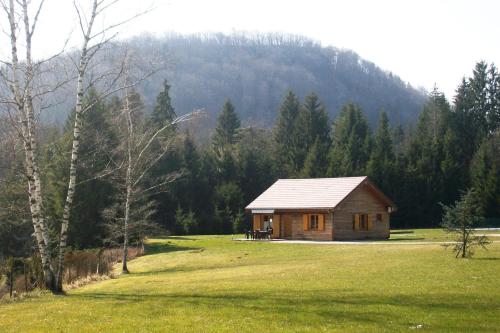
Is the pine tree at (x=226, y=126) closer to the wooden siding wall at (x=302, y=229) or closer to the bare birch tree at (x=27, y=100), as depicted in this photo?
the wooden siding wall at (x=302, y=229)

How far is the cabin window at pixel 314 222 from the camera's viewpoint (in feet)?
139

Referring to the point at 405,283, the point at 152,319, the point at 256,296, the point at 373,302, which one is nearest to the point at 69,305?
the point at 152,319

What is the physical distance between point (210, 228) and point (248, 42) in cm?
11128

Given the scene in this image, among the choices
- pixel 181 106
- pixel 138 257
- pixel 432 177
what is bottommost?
pixel 138 257

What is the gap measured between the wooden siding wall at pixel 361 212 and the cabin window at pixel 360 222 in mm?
241

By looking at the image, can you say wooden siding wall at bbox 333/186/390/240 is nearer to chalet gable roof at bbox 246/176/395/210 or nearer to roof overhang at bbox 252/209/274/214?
chalet gable roof at bbox 246/176/395/210

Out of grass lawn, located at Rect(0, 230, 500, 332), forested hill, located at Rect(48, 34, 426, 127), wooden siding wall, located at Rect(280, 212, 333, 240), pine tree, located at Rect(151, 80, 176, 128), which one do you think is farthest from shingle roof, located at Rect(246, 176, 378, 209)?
forested hill, located at Rect(48, 34, 426, 127)

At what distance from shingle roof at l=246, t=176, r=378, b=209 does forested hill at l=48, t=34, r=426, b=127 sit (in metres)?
69.5

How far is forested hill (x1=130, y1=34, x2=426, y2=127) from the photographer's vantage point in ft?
412

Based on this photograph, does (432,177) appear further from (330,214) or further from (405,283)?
(405,283)

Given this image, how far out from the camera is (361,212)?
1713 inches

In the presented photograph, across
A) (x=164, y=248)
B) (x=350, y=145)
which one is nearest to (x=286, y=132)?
(x=350, y=145)

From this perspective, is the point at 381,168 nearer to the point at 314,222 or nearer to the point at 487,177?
the point at 487,177

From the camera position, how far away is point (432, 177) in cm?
6356
